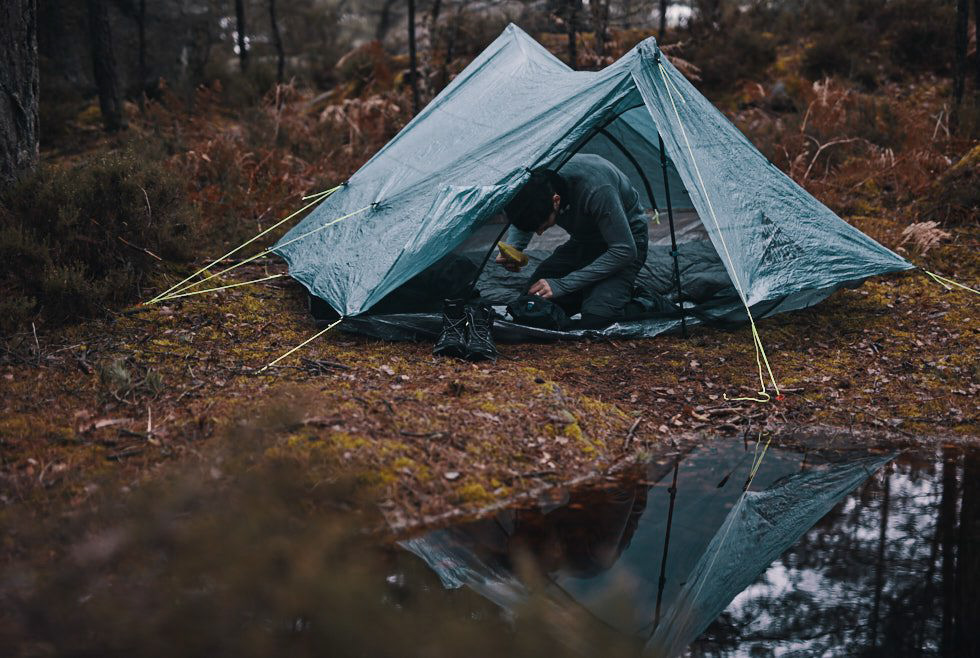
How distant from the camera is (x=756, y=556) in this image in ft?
10.3

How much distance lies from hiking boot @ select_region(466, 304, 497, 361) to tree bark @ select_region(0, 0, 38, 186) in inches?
125

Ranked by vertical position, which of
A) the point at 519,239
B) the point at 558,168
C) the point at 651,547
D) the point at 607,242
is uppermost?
the point at 558,168

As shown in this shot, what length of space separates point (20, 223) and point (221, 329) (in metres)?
1.42

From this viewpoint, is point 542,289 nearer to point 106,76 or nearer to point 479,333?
point 479,333

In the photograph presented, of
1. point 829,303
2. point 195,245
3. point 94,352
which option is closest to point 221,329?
point 94,352

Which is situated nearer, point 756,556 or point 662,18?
point 756,556

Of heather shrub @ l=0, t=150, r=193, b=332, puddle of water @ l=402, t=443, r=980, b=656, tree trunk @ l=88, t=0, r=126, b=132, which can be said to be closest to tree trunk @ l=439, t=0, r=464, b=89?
tree trunk @ l=88, t=0, r=126, b=132

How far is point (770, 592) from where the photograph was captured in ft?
9.51

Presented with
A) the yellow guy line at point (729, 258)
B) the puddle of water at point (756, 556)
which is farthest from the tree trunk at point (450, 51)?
the puddle of water at point (756, 556)

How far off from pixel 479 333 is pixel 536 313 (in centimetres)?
46

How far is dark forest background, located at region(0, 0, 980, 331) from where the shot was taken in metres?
5.21

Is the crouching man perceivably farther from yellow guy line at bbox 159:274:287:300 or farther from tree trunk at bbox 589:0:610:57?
tree trunk at bbox 589:0:610:57

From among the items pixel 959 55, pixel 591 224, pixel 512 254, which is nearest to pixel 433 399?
pixel 512 254

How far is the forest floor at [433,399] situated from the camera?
347 cm
